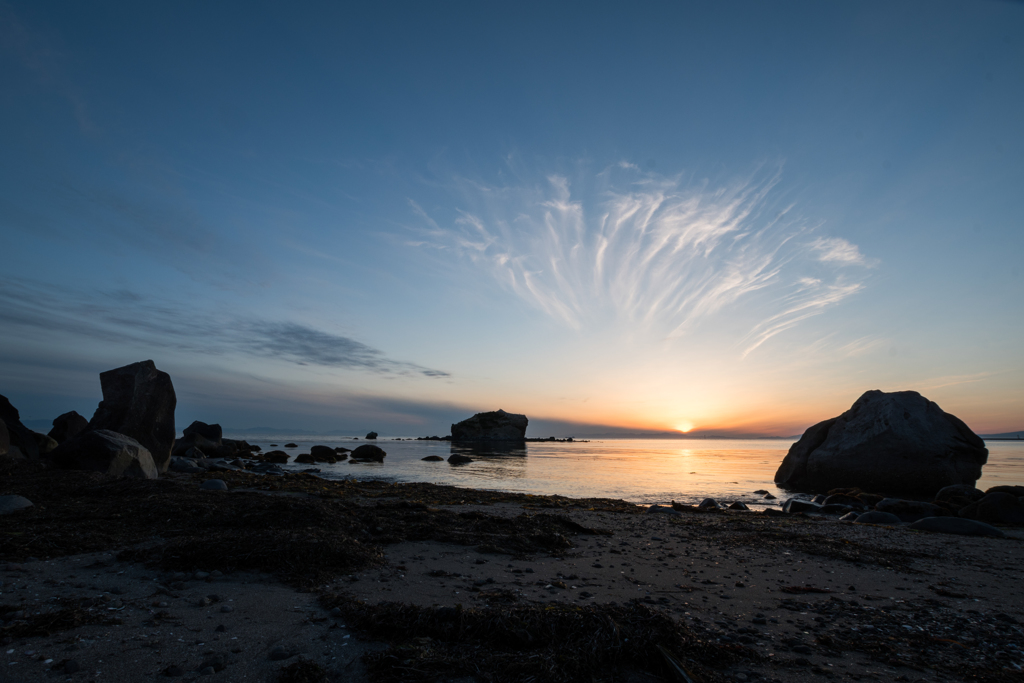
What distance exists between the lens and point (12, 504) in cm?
848

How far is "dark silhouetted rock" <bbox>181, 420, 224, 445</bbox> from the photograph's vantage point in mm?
38156

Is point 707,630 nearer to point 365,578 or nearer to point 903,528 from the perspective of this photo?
point 365,578

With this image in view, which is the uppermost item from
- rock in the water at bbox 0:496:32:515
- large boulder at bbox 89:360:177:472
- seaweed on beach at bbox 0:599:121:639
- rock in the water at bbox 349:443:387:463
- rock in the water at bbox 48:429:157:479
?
large boulder at bbox 89:360:177:472

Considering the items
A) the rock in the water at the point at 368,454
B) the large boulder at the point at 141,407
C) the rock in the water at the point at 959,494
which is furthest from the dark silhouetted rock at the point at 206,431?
the rock in the water at the point at 959,494

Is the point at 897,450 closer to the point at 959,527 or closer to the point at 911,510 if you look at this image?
the point at 911,510

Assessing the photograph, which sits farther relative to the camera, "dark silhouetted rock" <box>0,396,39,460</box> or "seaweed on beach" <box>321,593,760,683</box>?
"dark silhouetted rock" <box>0,396,39,460</box>

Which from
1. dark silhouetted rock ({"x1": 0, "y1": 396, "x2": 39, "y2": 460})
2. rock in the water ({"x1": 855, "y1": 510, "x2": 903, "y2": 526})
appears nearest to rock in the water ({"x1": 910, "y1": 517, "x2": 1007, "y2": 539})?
rock in the water ({"x1": 855, "y1": 510, "x2": 903, "y2": 526})

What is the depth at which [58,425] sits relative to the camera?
82.2 feet

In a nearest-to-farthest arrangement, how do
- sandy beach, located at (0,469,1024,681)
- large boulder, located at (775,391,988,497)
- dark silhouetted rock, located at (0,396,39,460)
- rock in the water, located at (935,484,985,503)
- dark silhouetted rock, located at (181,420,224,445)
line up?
sandy beach, located at (0,469,1024,681), dark silhouetted rock, located at (0,396,39,460), rock in the water, located at (935,484,985,503), large boulder, located at (775,391,988,497), dark silhouetted rock, located at (181,420,224,445)

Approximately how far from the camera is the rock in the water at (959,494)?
17.7 m

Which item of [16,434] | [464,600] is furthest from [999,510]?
[16,434]

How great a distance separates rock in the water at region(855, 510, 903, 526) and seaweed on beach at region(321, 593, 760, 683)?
13.1 meters

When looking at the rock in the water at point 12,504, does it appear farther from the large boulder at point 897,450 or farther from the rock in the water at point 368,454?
the rock in the water at point 368,454

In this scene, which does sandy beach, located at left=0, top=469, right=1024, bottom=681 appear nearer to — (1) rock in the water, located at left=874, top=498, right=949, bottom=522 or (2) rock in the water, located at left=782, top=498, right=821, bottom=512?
(1) rock in the water, located at left=874, top=498, right=949, bottom=522
